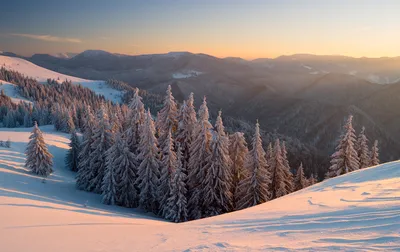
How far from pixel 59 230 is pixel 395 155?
224 metres

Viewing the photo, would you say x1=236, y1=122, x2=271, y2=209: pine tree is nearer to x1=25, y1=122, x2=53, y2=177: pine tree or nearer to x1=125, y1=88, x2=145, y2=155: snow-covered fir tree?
x1=125, y1=88, x2=145, y2=155: snow-covered fir tree

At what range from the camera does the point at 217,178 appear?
2709 cm

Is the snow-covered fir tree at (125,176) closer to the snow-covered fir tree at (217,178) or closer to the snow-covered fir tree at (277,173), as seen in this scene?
the snow-covered fir tree at (217,178)

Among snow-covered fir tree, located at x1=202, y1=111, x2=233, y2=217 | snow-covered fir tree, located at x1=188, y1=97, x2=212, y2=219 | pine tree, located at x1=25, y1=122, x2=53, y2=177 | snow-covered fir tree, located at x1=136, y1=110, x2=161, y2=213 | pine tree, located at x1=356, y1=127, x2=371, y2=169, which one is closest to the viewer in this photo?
snow-covered fir tree, located at x1=202, y1=111, x2=233, y2=217

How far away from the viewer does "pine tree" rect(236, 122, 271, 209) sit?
89.6ft

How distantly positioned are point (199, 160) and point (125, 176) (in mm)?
8034

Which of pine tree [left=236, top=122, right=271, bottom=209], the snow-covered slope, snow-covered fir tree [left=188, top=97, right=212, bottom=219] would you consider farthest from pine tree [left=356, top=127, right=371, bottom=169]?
the snow-covered slope

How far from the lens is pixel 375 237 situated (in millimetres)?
6219

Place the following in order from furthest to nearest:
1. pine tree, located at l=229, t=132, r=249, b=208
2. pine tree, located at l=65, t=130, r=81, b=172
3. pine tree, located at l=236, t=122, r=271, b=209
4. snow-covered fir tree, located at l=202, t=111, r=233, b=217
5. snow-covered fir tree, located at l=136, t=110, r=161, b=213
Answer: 1. pine tree, located at l=65, t=130, r=81, b=172
2. pine tree, located at l=229, t=132, r=249, b=208
3. pine tree, located at l=236, t=122, r=271, b=209
4. snow-covered fir tree, located at l=136, t=110, r=161, b=213
5. snow-covered fir tree, located at l=202, t=111, r=233, b=217

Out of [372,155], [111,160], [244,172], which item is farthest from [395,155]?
[111,160]

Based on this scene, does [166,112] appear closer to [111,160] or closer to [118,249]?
[111,160]

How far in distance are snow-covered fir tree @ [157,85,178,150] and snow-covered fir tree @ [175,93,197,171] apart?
0.69m

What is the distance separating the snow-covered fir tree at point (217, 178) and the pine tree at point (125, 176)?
25.4ft

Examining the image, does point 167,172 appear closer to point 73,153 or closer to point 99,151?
point 99,151
